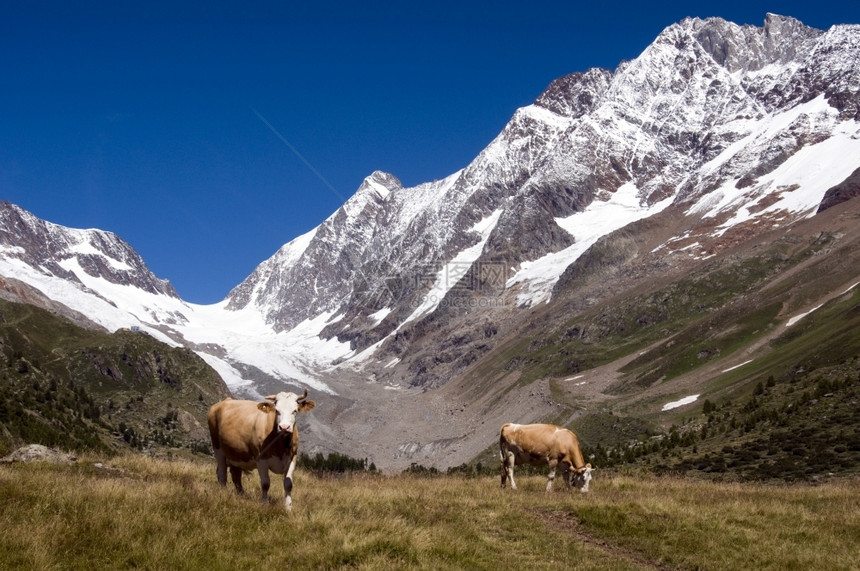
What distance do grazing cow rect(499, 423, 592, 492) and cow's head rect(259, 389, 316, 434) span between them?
38.0 feet

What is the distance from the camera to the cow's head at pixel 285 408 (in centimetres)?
1465

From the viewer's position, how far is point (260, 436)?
15.9 m

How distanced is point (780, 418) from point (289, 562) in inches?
2340

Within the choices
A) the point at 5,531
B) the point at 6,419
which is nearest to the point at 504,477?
the point at 5,531

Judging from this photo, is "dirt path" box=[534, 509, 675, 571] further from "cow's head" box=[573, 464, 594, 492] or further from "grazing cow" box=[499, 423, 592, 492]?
"grazing cow" box=[499, 423, 592, 492]

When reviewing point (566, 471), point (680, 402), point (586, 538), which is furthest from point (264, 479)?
point (680, 402)

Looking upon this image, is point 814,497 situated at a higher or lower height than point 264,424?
lower

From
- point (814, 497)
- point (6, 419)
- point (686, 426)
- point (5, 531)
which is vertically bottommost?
point (686, 426)

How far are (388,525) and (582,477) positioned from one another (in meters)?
12.7

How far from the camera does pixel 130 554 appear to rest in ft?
37.3

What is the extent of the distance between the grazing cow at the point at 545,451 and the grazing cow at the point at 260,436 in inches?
438

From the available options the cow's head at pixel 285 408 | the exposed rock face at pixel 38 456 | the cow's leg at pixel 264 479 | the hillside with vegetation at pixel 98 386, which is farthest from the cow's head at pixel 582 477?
the hillside with vegetation at pixel 98 386

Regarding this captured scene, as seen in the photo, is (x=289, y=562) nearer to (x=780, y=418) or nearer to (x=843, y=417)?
(x=843, y=417)

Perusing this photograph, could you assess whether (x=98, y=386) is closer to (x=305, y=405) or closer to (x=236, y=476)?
(x=236, y=476)
